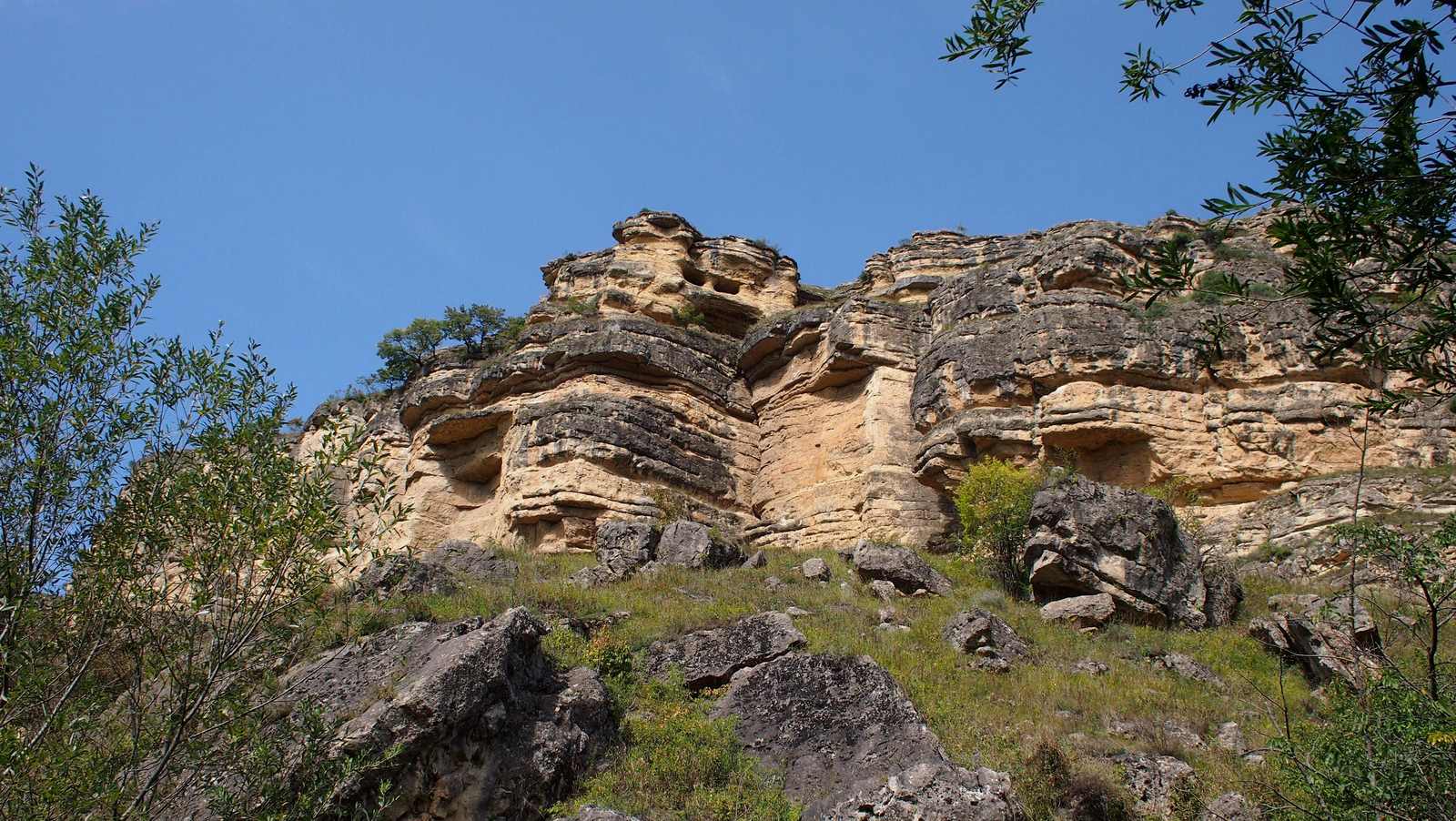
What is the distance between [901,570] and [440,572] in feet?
23.9

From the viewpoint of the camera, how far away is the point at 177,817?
10555 mm

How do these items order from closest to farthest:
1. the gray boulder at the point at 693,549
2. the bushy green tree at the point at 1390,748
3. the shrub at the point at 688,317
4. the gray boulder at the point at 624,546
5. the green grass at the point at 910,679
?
1. the bushy green tree at the point at 1390,748
2. the green grass at the point at 910,679
3. the gray boulder at the point at 624,546
4. the gray boulder at the point at 693,549
5. the shrub at the point at 688,317

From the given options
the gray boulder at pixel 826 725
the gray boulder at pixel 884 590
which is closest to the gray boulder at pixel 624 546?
the gray boulder at pixel 884 590

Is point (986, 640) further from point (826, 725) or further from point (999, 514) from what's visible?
point (999, 514)

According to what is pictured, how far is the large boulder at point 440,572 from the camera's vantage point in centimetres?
1506

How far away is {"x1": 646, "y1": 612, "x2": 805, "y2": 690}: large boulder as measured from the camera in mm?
14242

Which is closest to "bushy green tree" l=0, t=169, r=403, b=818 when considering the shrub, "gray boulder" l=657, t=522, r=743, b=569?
"gray boulder" l=657, t=522, r=743, b=569

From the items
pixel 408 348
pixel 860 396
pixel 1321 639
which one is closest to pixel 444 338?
pixel 408 348

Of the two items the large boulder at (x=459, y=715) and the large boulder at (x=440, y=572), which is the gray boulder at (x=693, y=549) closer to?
the large boulder at (x=440, y=572)

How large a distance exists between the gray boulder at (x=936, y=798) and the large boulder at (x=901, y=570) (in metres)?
7.59

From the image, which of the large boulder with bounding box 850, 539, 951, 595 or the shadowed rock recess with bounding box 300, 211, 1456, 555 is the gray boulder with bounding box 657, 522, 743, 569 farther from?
the shadowed rock recess with bounding box 300, 211, 1456, 555

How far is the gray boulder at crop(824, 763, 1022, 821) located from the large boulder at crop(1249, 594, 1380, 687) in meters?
4.62

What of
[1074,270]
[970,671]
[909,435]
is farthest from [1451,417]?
[970,671]

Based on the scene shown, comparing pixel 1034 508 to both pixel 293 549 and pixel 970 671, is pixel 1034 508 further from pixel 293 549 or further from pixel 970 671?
pixel 293 549
